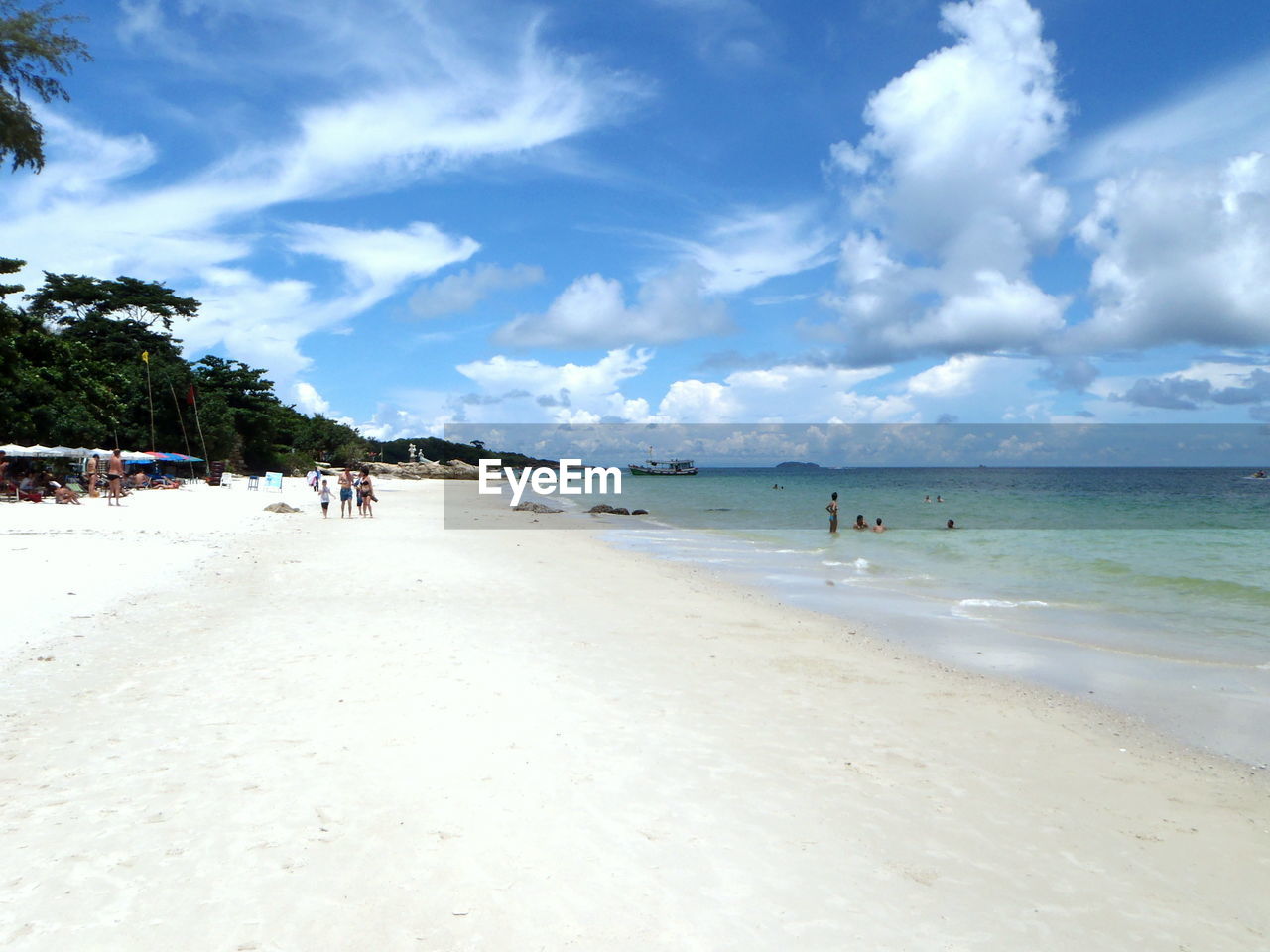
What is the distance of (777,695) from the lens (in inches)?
298

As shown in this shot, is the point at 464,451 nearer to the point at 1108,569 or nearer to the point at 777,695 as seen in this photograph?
the point at 1108,569

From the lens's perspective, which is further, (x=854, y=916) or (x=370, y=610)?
(x=370, y=610)

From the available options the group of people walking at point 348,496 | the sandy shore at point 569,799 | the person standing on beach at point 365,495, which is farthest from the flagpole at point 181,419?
the sandy shore at point 569,799

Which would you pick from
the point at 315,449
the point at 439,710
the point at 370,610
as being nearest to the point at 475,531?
the point at 370,610

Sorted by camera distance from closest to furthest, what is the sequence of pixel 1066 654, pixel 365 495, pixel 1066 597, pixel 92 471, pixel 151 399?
pixel 1066 654
pixel 1066 597
pixel 365 495
pixel 92 471
pixel 151 399

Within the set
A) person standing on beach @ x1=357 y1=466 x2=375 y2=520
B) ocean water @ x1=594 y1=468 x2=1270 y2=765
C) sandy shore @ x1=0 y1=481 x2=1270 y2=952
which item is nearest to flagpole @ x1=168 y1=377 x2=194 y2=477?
person standing on beach @ x1=357 y1=466 x2=375 y2=520

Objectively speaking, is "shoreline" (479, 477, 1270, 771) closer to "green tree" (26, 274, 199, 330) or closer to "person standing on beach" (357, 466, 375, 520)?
"person standing on beach" (357, 466, 375, 520)

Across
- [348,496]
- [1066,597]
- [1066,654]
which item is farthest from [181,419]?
[1066,654]

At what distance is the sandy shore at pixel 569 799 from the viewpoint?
12.0 ft

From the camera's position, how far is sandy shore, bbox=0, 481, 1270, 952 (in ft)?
12.0

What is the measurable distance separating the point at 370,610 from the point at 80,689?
4.07 m

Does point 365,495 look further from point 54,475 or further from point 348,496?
point 54,475

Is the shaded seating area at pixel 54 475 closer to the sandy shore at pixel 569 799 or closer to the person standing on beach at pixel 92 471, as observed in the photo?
the person standing on beach at pixel 92 471

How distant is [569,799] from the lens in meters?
4.89
